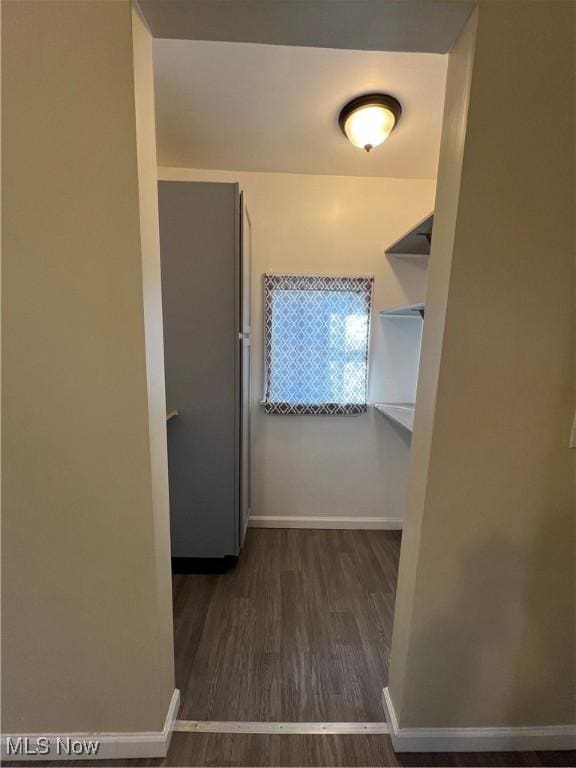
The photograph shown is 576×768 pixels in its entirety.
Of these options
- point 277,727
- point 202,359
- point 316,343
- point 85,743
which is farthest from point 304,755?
point 316,343

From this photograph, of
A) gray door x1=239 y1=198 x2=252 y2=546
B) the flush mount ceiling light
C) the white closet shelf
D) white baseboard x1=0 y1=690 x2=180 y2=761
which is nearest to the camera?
white baseboard x1=0 y1=690 x2=180 y2=761

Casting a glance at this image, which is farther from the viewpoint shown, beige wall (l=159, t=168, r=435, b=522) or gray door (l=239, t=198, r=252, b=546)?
beige wall (l=159, t=168, r=435, b=522)

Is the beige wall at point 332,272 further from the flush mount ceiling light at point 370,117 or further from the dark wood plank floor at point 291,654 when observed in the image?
the flush mount ceiling light at point 370,117

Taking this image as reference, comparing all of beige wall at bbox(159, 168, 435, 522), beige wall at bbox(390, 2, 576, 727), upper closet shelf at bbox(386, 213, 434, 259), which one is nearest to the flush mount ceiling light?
upper closet shelf at bbox(386, 213, 434, 259)

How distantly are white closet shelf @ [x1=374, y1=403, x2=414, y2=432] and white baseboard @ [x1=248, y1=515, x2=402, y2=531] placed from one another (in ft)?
2.70

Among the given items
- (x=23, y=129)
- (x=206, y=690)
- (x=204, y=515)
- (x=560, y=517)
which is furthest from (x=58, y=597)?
(x=560, y=517)

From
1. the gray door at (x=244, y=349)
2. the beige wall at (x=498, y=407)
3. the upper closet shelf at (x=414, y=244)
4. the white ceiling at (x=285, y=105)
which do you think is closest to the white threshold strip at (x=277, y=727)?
the beige wall at (x=498, y=407)

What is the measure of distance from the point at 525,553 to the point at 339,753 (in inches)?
36.8

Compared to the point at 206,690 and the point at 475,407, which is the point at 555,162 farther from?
the point at 206,690

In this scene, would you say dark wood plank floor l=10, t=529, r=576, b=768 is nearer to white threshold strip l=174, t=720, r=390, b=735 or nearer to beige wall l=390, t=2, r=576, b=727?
white threshold strip l=174, t=720, r=390, b=735

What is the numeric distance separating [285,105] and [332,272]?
3.10 feet

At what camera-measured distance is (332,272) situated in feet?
7.55

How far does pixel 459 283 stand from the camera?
0.93m

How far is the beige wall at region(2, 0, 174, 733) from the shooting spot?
83cm
